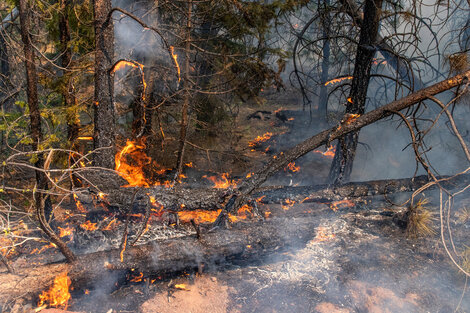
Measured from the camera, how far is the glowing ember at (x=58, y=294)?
505 centimetres

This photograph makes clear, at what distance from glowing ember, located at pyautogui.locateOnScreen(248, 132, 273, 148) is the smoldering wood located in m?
7.21

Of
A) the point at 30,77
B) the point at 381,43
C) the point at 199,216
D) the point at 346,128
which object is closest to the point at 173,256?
the point at 199,216

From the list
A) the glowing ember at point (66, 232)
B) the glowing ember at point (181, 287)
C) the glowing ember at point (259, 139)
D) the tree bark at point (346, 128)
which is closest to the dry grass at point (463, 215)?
the tree bark at point (346, 128)

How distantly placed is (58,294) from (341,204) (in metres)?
6.73

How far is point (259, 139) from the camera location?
54.7 feet

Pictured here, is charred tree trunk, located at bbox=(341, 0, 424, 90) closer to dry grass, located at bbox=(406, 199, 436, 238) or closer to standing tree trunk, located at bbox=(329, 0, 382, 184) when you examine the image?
standing tree trunk, located at bbox=(329, 0, 382, 184)

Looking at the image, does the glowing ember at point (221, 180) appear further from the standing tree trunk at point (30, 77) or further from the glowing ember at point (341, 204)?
the standing tree trunk at point (30, 77)

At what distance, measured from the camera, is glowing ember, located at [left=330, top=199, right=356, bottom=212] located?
846 centimetres

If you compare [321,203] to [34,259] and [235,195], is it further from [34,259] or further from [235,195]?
[34,259]

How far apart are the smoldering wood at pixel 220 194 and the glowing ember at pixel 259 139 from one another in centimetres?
721

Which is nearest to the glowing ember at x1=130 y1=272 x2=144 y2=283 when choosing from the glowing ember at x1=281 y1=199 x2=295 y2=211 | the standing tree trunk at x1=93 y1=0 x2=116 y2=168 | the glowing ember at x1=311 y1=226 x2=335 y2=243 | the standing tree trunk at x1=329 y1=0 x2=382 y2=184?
the standing tree trunk at x1=93 y1=0 x2=116 y2=168

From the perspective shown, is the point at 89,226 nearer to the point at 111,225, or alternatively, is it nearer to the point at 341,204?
the point at 111,225

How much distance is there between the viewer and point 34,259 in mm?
6230

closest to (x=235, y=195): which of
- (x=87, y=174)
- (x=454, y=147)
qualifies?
(x=87, y=174)
